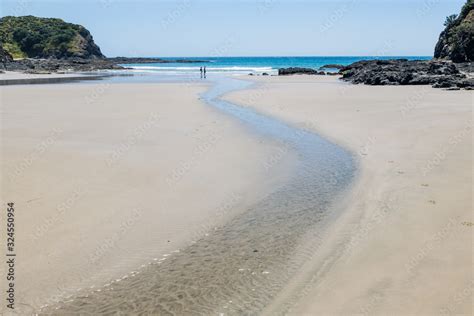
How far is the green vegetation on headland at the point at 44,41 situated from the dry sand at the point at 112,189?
12879 cm

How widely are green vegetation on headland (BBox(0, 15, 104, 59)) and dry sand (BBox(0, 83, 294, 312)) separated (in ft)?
423

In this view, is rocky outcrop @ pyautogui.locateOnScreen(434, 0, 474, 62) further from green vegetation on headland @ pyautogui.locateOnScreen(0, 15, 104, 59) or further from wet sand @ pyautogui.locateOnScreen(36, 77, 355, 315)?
green vegetation on headland @ pyautogui.locateOnScreen(0, 15, 104, 59)

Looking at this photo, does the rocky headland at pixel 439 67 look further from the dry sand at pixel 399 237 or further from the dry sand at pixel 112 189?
the dry sand at pixel 112 189

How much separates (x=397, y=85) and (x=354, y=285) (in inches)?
1499

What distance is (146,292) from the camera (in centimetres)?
588

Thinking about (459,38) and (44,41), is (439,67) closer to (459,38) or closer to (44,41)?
(459,38)

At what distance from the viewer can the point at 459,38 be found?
225 feet

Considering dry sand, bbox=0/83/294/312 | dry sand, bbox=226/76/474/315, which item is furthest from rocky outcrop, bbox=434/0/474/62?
dry sand, bbox=0/83/294/312

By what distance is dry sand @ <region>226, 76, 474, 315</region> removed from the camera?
17.9 ft

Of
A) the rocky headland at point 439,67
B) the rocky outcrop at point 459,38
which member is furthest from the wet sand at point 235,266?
the rocky outcrop at point 459,38

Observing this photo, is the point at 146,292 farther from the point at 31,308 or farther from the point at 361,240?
the point at 361,240

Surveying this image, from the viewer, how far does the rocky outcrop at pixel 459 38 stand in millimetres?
66688

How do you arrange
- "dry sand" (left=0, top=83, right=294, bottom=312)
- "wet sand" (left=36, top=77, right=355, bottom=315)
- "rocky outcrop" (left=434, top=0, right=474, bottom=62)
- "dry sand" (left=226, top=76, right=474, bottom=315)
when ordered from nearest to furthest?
"dry sand" (left=226, top=76, right=474, bottom=315)
"wet sand" (left=36, top=77, right=355, bottom=315)
"dry sand" (left=0, top=83, right=294, bottom=312)
"rocky outcrop" (left=434, top=0, right=474, bottom=62)

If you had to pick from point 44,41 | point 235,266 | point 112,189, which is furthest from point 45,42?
point 235,266
